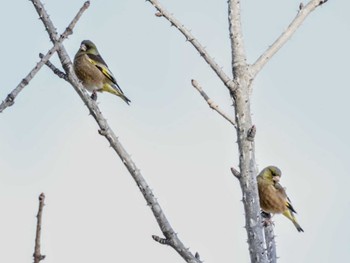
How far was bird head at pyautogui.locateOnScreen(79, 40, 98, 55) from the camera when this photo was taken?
11.3 m

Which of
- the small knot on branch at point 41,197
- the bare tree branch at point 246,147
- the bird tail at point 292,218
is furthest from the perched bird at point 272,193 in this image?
the small knot on branch at point 41,197

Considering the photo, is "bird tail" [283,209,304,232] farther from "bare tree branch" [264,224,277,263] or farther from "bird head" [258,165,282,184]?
"bare tree branch" [264,224,277,263]

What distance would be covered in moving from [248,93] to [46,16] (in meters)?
1.22

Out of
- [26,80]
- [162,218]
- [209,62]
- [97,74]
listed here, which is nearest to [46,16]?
[209,62]

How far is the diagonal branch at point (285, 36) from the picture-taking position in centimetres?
454

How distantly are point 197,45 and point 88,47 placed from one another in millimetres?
7102

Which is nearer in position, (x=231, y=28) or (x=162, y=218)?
(x=162, y=218)

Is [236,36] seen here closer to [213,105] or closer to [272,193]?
[213,105]

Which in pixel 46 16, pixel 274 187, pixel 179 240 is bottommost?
pixel 179 240

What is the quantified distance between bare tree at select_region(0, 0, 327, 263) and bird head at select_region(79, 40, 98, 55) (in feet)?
21.1

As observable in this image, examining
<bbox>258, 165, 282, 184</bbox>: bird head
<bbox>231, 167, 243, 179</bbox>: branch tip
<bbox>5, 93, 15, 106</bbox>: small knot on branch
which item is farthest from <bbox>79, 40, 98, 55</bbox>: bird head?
<bbox>5, 93, 15, 106</bbox>: small knot on branch

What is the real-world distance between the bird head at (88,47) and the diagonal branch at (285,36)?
6.58 metres

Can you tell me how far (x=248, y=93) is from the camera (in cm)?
440

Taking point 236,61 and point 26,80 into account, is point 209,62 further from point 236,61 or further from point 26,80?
point 26,80
